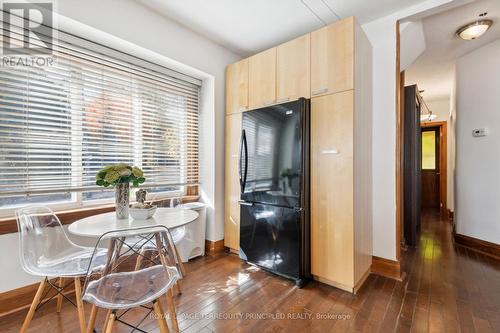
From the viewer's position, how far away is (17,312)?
180 centimetres

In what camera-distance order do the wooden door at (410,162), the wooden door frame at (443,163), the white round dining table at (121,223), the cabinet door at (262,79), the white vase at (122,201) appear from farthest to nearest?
the wooden door frame at (443,163), the wooden door at (410,162), the cabinet door at (262,79), the white vase at (122,201), the white round dining table at (121,223)

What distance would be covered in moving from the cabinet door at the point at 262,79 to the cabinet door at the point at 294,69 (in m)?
0.08

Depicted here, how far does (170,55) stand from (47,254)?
2.11m

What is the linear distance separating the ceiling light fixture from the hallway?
2.61 metres

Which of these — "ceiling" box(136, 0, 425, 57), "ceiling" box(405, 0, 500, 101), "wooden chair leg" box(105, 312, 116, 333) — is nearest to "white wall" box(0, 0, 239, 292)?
"ceiling" box(136, 0, 425, 57)

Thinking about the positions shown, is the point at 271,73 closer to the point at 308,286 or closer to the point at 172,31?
the point at 172,31

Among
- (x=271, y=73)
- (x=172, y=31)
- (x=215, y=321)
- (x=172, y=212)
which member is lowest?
(x=215, y=321)

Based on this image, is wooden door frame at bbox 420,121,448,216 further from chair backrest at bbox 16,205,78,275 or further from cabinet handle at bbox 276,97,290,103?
chair backrest at bbox 16,205,78,275

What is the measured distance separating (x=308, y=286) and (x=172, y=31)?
2.95m

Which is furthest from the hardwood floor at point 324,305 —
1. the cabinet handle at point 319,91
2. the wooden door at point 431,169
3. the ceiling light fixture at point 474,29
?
the wooden door at point 431,169

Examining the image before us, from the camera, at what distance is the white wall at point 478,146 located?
121 inches

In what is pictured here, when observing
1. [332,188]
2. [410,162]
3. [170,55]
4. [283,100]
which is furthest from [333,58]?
[410,162]

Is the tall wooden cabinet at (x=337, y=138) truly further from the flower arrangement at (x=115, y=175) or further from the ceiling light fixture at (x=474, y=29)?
the flower arrangement at (x=115, y=175)

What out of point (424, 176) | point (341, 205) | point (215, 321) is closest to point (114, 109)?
point (215, 321)
